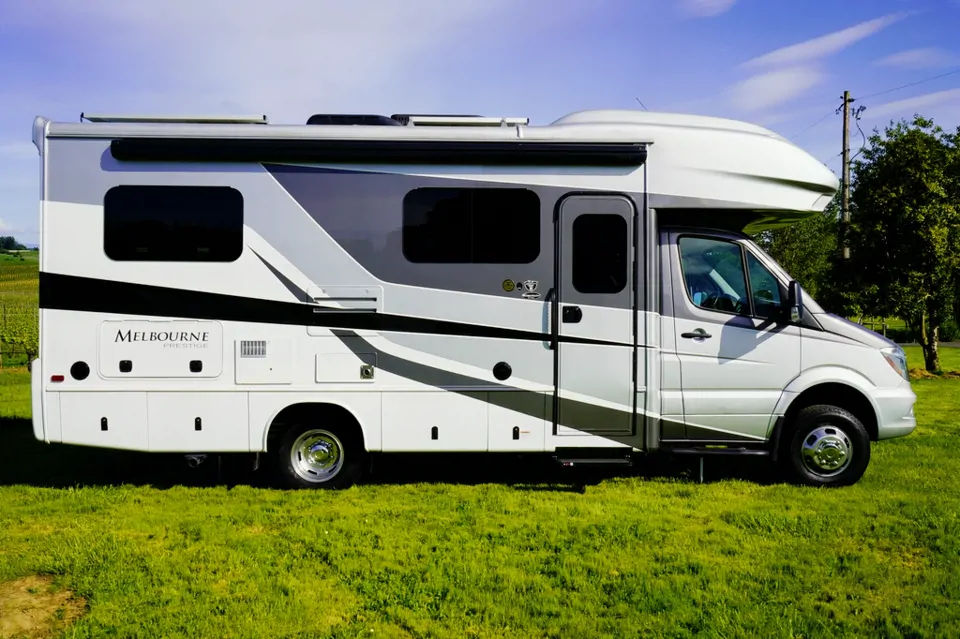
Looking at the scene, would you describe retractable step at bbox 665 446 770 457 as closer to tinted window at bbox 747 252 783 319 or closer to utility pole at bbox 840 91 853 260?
tinted window at bbox 747 252 783 319

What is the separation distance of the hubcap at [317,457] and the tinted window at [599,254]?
2.67 metres

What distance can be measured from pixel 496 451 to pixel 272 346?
2190 mm

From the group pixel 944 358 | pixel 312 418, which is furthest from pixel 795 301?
pixel 944 358

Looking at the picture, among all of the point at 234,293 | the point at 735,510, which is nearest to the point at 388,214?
the point at 234,293

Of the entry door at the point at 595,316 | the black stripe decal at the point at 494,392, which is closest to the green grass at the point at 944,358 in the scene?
the entry door at the point at 595,316

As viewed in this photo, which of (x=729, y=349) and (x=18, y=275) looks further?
(x=18, y=275)

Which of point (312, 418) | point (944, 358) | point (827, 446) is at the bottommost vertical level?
point (944, 358)

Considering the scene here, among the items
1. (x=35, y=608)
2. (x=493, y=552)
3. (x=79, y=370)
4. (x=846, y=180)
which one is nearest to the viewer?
(x=35, y=608)

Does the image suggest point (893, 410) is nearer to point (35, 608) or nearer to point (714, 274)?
point (714, 274)

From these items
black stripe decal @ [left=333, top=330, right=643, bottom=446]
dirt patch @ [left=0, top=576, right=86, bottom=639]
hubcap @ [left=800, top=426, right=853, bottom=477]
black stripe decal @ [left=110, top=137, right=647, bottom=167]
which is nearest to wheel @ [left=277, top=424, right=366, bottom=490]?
black stripe decal @ [left=333, top=330, right=643, bottom=446]

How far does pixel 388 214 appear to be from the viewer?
20.2ft

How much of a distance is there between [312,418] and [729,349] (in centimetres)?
384

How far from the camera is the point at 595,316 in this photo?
620 cm

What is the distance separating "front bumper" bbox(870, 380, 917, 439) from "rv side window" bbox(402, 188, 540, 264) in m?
3.45
